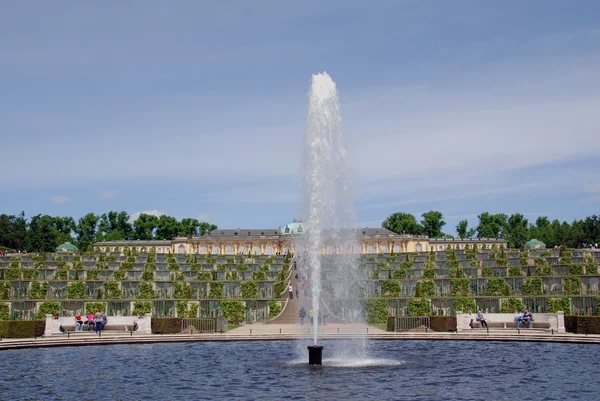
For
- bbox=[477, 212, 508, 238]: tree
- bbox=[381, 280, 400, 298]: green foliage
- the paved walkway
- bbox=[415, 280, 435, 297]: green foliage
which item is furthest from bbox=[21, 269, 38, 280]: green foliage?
bbox=[477, 212, 508, 238]: tree

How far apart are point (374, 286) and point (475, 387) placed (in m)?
38.2

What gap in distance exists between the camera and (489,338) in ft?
127

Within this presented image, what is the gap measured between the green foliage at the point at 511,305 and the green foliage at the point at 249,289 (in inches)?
906

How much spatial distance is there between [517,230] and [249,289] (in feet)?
438

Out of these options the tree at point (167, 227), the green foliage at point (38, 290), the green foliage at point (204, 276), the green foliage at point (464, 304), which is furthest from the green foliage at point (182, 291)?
the tree at point (167, 227)

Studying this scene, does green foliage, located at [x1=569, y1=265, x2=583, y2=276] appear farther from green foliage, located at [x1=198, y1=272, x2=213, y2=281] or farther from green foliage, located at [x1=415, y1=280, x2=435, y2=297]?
green foliage, located at [x1=198, y1=272, x2=213, y2=281]

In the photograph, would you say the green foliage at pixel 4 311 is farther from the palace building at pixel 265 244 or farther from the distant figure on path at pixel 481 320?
the palace building at pixel 265 244

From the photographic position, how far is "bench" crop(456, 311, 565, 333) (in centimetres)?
4108

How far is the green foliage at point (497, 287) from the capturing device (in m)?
59.2

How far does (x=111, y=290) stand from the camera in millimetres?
61844

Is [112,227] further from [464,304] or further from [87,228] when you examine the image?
[464,304]

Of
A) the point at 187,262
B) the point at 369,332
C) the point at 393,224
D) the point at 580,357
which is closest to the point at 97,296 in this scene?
the point at 187,262

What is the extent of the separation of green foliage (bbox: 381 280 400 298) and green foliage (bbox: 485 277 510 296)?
8.07m

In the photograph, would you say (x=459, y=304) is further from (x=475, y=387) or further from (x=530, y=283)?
(x=475, y=387)
